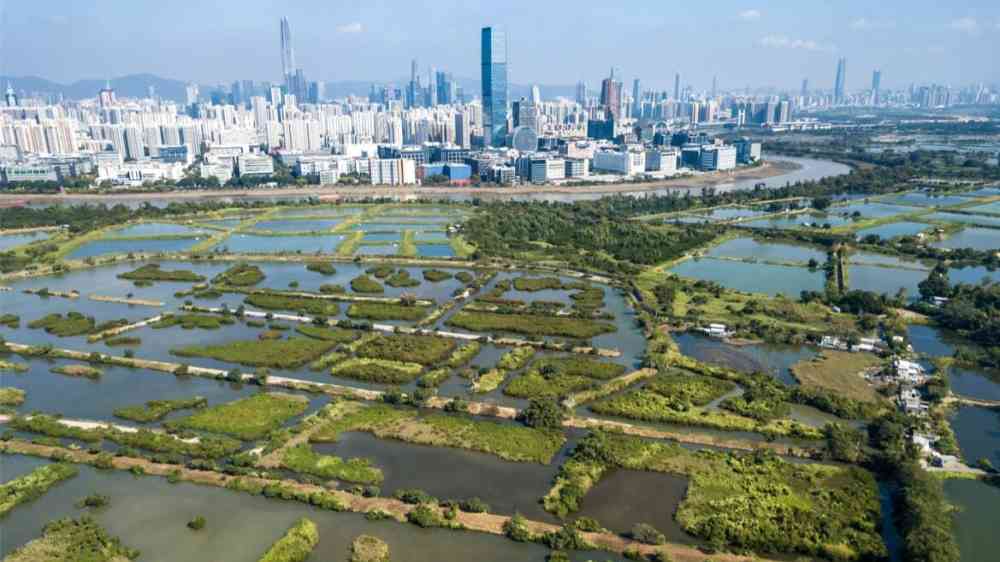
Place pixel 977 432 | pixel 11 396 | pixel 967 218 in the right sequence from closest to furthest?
1. pixel 977 432
2. pixel 11 396
3. pixel 967 218

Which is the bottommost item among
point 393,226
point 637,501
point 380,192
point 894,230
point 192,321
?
point 637,501

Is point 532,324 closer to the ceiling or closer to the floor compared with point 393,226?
closer to the floor

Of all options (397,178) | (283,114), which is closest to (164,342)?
(397,178)

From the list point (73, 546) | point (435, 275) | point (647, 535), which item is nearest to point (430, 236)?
point (435, 275)

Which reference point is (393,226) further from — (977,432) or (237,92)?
(237,92)

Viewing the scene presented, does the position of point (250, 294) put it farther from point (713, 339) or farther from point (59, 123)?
point (59, 123)

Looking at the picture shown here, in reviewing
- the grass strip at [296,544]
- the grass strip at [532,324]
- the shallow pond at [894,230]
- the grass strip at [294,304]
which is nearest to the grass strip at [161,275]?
the grass strip at [294,304]
